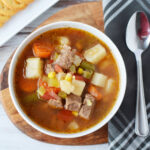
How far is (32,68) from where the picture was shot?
2.75 meters

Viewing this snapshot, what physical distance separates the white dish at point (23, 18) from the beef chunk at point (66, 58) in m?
0.80

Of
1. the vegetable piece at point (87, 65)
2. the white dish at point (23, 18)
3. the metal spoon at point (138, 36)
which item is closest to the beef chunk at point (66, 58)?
the vegetable piece at point (87, 65)

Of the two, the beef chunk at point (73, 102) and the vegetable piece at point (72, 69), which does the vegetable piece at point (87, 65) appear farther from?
the beef chunk at point (73, 102)

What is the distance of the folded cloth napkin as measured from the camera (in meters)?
2.88

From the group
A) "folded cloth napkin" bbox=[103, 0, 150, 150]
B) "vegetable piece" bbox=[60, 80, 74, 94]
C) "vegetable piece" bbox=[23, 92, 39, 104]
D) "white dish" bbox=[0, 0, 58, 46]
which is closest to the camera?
"vegetable piece" bbox=[60, 80, 74, 94]

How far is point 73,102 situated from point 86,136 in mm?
502

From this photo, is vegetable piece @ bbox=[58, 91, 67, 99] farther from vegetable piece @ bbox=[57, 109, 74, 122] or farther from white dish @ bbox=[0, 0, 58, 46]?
white dish @ bbox=[0, 0, 58, 46]

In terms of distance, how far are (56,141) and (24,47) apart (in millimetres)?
1076

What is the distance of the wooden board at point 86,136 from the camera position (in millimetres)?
2926

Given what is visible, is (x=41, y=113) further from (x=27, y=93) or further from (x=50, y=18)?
(x=50, y=18)

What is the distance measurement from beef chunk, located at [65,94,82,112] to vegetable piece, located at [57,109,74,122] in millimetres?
84

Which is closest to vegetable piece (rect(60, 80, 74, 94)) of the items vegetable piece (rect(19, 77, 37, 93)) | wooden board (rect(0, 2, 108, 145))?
vegetable piece (rect(19, 77, 37, 93))

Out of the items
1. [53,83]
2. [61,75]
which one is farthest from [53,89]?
[61,75]

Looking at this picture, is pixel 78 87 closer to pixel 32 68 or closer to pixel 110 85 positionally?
pixel 110 85
